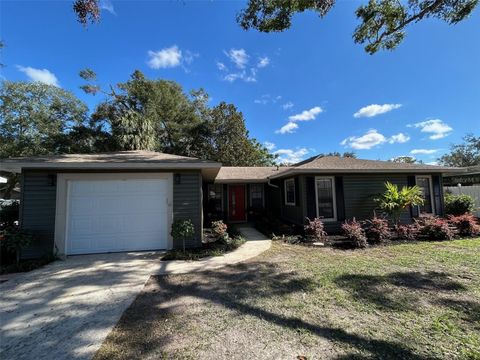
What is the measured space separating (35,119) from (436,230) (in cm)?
2685

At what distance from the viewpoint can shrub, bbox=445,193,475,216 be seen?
11.4 metres

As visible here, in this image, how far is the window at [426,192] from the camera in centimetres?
1051

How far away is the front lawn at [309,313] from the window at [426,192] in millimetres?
5251

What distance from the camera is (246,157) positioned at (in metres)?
23.2

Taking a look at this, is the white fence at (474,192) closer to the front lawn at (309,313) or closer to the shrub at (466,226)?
the shrub at (466,226)

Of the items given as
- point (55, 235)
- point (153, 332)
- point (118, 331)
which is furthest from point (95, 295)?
point (55, 235)

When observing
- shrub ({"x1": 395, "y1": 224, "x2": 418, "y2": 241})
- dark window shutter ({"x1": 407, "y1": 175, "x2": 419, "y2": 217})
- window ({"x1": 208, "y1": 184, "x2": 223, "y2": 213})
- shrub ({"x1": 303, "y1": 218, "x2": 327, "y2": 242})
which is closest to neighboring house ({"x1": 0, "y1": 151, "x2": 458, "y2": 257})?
shrub ({"x1": 303, "y1": 218, "x2": 327, "y2": 242})

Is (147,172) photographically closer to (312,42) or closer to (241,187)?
(241,187)

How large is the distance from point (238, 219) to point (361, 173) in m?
7.03

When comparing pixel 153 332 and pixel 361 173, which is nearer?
pixel 153 332

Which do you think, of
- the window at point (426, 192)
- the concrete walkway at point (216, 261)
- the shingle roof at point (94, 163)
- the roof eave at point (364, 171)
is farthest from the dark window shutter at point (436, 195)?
the shingle roof at point (94, 163)

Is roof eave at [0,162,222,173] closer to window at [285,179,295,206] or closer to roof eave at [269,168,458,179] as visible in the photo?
roof eave at [269,168,458,179]

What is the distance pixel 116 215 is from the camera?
6.90 m

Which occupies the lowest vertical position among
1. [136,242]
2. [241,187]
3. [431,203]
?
[136,242]
